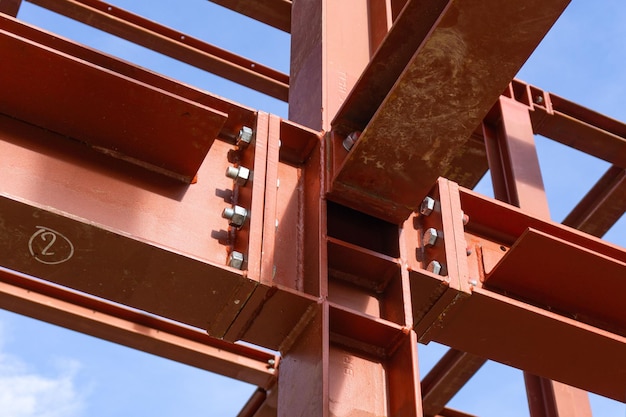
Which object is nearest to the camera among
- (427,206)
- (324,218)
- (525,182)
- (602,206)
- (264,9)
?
(324,218)

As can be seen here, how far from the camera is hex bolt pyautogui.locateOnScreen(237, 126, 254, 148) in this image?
14.6ft

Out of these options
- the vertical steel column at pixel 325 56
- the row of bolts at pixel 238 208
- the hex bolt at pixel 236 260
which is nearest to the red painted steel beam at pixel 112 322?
the vertical steel column at pixel 325 56

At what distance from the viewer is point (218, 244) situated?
4.11 m

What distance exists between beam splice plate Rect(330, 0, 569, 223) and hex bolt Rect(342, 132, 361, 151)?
7.6 inches

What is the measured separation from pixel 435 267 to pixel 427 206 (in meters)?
0.36

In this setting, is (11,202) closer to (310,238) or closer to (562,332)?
(310,238)

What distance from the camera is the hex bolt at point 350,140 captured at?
4480mm

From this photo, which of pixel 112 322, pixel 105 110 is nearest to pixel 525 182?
pixel 112 322

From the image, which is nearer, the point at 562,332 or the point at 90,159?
the point at 90,159

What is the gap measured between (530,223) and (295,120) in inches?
53.8

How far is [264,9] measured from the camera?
28.9 ft

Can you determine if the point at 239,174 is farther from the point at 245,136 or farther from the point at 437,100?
the point at 437,100

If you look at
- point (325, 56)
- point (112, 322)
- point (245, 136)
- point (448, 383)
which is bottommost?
point (245, 136)

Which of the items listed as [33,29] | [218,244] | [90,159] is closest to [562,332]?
[218,244]
